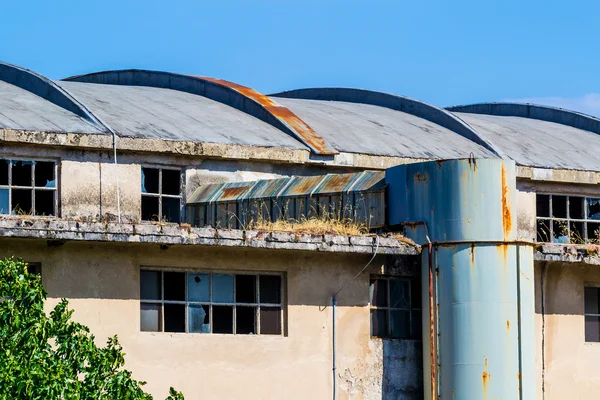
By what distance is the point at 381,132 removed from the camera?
28.2 metres

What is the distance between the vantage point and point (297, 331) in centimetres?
2112

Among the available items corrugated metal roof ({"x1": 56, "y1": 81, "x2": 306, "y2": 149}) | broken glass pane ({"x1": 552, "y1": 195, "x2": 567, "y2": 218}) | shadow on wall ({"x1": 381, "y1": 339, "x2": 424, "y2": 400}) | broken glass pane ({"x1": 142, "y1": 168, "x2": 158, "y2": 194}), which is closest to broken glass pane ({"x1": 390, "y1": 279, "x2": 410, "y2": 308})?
shadow on wall ({"x1": 381, "y1": 339, "x2": 424, "y2": 400})

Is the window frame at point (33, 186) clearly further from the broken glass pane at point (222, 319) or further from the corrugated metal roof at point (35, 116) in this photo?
the broken glass pane at point (222, 319)

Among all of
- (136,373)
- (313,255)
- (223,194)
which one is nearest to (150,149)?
(223,194)

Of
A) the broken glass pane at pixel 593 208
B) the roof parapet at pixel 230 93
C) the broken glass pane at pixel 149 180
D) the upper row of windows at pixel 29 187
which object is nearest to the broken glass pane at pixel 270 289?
the upper row of windows at pixel 29 187

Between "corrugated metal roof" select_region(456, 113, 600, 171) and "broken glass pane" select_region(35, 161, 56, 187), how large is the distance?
32.2 feet

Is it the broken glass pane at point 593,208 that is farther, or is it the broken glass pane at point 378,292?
the broken glass pane at point 593,208

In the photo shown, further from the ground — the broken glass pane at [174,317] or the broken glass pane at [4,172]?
the broken glass pane at [4,172]

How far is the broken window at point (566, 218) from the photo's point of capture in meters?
27.6

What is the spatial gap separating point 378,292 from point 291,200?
2553mm

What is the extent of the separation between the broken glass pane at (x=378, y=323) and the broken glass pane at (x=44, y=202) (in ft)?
18.7

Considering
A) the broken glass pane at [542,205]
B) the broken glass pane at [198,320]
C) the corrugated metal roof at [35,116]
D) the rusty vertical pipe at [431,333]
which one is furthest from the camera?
the broken glass pane at [542,205]

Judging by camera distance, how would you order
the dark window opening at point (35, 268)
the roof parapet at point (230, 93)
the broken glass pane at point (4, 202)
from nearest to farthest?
the dark window opening at point (35, 268) < the broken glass pane at point (4, 202) < the roof parapet at point (230, 93)

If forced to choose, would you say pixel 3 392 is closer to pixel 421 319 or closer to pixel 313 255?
pixel 313 255
